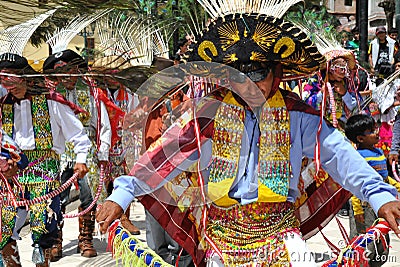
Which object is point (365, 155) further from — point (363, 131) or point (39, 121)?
point (39, 121)

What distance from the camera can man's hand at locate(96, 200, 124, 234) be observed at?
128 inches

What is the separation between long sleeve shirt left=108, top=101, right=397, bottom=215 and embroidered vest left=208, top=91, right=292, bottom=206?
3cm

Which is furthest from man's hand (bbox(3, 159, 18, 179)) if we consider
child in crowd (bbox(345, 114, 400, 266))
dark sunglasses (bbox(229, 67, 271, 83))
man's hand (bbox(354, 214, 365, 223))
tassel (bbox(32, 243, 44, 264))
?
man's hand (bbox(354, 214, 365, 223))

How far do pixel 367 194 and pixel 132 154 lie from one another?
250 cm

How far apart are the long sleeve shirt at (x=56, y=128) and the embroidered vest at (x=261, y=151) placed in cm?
292

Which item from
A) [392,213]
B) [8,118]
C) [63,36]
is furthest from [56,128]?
[392,213]

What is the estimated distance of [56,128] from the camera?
6172 mm

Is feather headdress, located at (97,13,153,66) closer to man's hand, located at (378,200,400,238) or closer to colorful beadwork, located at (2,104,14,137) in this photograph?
colorful beadwork, located at (2,104,14,137)

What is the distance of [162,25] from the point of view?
7230mm

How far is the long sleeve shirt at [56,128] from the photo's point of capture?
5.98 m

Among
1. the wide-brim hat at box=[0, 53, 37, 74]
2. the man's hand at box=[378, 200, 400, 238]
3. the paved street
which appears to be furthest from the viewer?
the paved street

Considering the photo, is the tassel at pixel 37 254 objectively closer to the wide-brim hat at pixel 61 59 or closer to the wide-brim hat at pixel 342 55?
the wide-brim hat at pixel 61 59

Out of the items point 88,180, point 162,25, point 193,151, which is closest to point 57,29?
point 162,25

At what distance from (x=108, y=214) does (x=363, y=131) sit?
3.26 meters
